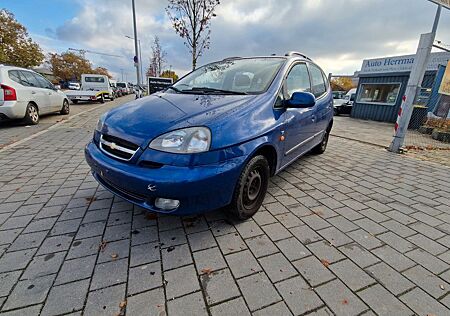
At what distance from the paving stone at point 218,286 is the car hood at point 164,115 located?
113 centimetres

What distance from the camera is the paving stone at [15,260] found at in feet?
5.75

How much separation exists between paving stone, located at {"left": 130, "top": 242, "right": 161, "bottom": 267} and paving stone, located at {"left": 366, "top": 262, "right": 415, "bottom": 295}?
1721mm

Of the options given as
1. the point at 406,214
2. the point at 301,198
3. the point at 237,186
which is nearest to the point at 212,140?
the point at 237,186

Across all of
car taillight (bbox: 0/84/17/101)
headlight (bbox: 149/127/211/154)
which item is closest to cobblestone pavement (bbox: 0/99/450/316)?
headlight (bbox: 149/127/211/154)

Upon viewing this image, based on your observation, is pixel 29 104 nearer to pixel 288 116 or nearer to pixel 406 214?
pixel 288 116

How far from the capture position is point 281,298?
1578mm

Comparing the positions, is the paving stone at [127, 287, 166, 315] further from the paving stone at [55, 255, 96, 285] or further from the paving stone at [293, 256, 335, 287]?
the paving stone at [293, 256, 335, 287]

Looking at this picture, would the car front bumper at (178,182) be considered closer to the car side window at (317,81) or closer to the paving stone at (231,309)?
the paving stone at (231,309)

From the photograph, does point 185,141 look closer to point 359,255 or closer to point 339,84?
point 359,255

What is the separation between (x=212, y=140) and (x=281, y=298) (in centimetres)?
122

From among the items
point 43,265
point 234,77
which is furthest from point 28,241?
point 234,77

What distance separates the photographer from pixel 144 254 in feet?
6.34

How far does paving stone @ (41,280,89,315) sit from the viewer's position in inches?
56.9

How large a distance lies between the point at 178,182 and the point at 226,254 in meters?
0.76
